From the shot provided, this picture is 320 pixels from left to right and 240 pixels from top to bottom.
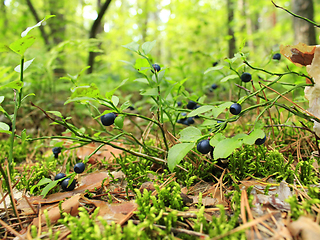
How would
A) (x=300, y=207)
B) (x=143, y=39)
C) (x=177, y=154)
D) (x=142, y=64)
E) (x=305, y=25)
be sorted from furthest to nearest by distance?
1. (x=143, y=39)
2. (x=305, y=25)
3. (x=142, y=64)
4. (x=177, y=154)
5. (x=300, y=207)

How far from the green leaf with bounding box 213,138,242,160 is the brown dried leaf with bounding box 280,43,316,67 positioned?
0.83 meters

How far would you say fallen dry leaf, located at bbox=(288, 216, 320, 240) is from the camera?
71cm

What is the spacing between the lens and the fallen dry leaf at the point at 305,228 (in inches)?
28.0

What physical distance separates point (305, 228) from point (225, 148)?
0.41m

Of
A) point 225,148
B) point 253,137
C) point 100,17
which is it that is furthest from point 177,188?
point 100,17

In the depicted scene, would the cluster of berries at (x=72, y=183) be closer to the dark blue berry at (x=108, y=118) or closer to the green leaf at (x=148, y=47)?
the dark blue berry at (x=108, y=118)

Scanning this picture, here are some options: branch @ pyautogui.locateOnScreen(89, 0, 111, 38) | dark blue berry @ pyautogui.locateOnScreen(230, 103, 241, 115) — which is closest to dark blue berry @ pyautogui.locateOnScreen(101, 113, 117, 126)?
dark blue berry @ pyautogui.locateOnScreen(230, 103, 241, 115)

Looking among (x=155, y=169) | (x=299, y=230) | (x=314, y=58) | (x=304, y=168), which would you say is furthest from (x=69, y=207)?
(x=314, y=58)

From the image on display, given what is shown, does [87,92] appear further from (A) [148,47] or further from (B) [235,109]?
→ (B) [235,109]

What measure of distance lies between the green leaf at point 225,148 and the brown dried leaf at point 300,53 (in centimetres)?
83

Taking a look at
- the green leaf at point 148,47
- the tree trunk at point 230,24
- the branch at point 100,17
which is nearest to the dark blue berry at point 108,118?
the green leaf at point 148,47

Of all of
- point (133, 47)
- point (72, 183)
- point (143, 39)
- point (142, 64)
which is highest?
point (143, 39)

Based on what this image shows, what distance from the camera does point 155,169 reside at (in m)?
1.56

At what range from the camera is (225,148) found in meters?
0.95
